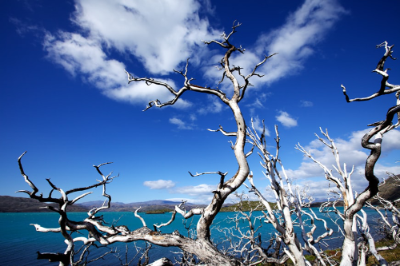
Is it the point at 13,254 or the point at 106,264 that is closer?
the point at 106,264

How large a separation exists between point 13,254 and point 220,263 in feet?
132

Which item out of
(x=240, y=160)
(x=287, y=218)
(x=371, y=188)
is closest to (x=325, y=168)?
(x=287, y=218)

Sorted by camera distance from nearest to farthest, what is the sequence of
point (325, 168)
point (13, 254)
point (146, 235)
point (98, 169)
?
point (146, 235)
point (98, 169)
point (325, 168)
point (13, 254)

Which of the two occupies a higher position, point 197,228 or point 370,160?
point 370,160

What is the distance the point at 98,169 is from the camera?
13.1 ft

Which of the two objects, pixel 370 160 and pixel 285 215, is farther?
pixel 285 215

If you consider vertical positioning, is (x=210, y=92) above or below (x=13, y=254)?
above

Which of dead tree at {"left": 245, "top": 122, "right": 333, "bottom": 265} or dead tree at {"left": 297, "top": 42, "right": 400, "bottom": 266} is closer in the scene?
dead tree at {"left": 297, "top": 42, "right": 400, "bottom": 266}

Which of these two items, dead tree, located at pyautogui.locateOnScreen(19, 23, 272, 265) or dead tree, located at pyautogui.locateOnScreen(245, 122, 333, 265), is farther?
dead tree, located at pyautogui.locateOnScreen(245, 122, 333, 265)

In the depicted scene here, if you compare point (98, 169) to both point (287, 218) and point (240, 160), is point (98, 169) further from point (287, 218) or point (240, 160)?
point (287, 218)

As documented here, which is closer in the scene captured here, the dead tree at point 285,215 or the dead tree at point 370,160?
the dead tree at point 370,160

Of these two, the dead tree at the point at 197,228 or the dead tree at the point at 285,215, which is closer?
the dead tree at the point at 197,228

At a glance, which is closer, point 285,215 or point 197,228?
point 197,228

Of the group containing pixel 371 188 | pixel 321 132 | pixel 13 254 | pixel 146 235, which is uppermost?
pixel 321 132
